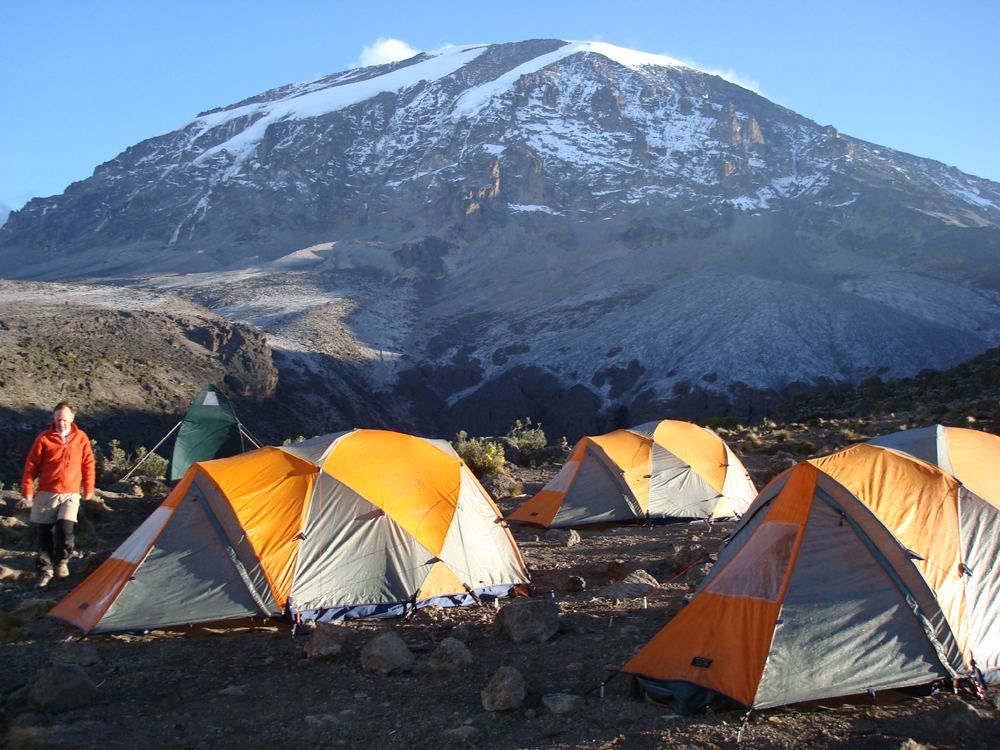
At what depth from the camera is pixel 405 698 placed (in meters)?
5.55

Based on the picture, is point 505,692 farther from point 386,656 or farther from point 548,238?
point 548,238

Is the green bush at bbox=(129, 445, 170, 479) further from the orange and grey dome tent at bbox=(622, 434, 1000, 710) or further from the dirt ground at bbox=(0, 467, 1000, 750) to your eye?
the orange and grey dome tent at bbox=(622, 434, 1000, 710)

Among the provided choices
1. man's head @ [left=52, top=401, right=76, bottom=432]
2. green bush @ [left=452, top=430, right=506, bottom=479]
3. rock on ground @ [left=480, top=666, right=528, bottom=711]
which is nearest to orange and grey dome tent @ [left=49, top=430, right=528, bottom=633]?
man's head @ [left=52, top=401, right=76, bottom=432]

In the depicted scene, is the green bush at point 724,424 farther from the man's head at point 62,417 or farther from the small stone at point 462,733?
the small stone at point 462,733

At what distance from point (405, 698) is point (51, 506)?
504 centimetres

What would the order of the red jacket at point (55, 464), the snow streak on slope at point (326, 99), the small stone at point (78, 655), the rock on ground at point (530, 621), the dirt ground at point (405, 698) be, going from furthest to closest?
the snow streak on slope at point (326, 99) < the red jacket at point (55, 464) < the rock on ground at point (530, 621) < the small stone at point (78, 655) < the dirt ground at point (405, 698)

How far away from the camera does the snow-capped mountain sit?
61.7m

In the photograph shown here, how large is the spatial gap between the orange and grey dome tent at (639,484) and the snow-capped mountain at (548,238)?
40.4 meters

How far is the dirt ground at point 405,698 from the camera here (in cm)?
473

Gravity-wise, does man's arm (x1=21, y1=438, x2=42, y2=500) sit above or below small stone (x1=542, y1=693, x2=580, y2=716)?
above

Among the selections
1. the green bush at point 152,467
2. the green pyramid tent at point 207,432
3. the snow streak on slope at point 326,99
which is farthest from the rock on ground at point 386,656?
the snow streak on slope at point 326,99

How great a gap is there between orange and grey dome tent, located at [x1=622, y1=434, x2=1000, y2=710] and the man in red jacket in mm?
6286

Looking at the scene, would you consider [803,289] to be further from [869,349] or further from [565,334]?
[565,334]

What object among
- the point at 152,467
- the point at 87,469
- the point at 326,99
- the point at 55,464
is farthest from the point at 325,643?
the point at 326,99
